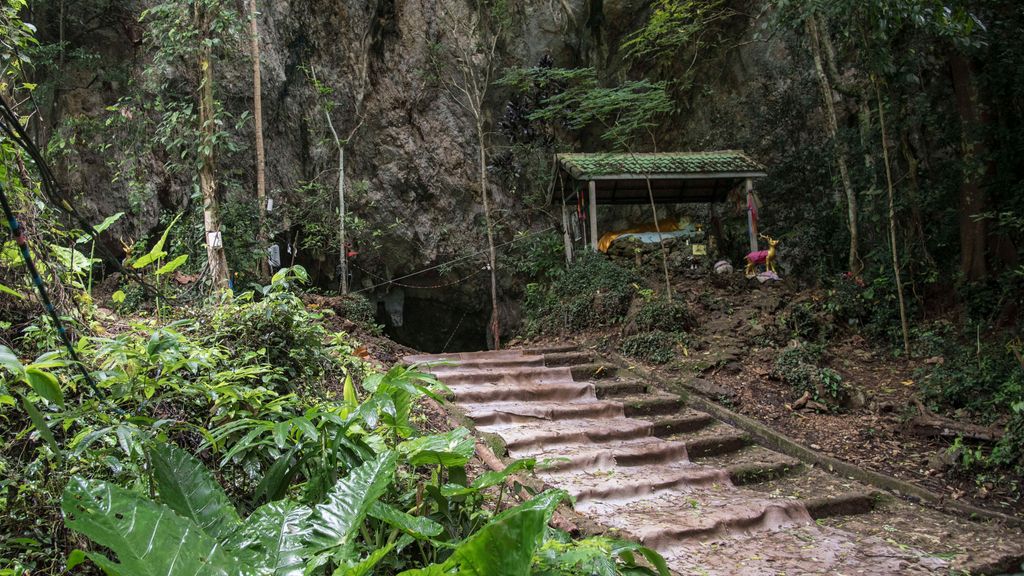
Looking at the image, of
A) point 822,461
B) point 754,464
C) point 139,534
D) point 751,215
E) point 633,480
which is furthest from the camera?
point 751,215

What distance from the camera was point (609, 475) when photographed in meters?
4.36

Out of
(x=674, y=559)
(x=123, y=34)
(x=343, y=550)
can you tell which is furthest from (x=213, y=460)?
(x=123, y=34)

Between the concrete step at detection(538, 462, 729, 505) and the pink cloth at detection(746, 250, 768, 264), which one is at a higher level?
the pink cloth at detection(746, 250, 768, 264)

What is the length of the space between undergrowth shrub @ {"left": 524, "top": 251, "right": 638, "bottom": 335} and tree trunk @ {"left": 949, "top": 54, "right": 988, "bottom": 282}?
4027mm

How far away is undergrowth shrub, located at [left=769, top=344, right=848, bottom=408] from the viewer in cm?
602

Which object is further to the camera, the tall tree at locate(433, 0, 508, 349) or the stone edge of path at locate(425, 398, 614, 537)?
Answer: the tall tree at locate(433, 0, 508, 349)

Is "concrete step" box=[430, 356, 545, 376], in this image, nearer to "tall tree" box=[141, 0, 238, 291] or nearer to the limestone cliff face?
"tall tree" box=[141, 0, 238, 291]

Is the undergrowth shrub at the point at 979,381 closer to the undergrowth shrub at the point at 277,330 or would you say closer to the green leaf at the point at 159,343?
the undergrowth shrub at the point at 277,330

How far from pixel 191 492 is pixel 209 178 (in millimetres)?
4893

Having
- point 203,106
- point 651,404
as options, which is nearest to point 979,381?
point 651,404

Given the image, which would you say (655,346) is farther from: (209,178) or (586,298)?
(209,178)

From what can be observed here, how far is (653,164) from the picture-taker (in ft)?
30.7

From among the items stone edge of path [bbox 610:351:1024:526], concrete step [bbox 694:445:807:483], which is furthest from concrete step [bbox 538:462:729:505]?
stone edge of path [bbox 610:351:1024:526]

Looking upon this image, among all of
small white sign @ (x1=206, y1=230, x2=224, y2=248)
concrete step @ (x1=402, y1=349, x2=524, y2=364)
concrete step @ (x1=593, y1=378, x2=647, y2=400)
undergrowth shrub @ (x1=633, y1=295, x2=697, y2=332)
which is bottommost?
concrete step @ (x1=593, y1=378, x2=647, y2=400)
